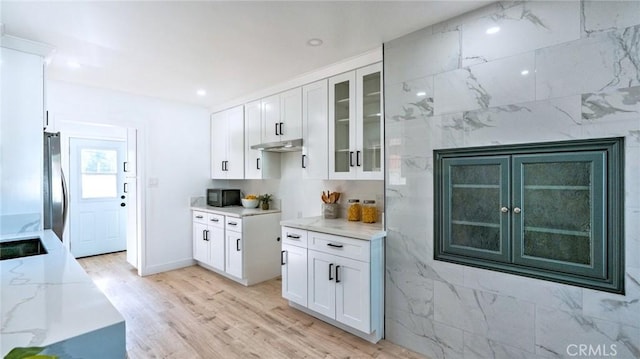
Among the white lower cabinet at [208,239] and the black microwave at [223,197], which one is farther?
the black microwave at [223,197]

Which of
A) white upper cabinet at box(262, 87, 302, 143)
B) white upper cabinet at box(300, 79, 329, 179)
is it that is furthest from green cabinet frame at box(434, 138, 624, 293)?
white upper cabinet at box(262, 87, 302, 143)

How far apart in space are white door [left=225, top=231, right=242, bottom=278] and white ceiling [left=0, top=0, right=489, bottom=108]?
192 centimetres

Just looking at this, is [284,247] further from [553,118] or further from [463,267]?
[553,118]

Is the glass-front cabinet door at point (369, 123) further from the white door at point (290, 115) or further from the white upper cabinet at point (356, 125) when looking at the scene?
the white door at point (290, 115)

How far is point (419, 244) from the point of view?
2.33 metres

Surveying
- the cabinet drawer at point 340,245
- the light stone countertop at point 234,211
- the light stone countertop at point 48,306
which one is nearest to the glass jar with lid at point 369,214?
the cabinet drawer at point 340,245

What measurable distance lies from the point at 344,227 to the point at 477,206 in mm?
1097

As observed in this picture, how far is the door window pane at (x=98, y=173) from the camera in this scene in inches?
202

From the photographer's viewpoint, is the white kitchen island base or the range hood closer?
the white kitchen island base

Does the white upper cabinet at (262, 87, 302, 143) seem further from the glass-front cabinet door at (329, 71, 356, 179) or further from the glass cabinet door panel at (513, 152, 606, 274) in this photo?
the glass cabinet door panel at (513, 152, 606, 274)

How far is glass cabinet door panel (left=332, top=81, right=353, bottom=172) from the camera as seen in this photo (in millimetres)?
2888

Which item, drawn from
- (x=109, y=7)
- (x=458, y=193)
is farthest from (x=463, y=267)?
(x=109, y=7)

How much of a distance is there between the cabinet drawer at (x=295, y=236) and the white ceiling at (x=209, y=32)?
1.63 m

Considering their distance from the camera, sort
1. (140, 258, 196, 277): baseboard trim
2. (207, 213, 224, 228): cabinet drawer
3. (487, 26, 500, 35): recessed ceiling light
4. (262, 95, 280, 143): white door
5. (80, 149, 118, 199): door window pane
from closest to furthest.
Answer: (487, 26, 500, 35): recessed ceiling light, (262, 95, 280, 143): white door, (207, 213, 224, 228): cabinet drawer, (140, 258, 196, 277): baseboard trim, (80, 149, 118, 199): door window pane
